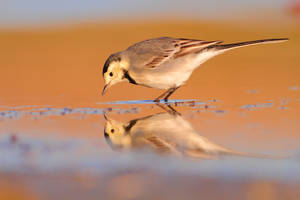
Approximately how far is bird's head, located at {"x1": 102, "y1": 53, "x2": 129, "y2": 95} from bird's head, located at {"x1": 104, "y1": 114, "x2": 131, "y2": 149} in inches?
80.3

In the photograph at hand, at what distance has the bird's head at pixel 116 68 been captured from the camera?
32.5 feet

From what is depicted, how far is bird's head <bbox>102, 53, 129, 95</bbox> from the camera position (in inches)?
390

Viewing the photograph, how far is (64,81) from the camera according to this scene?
45.5ft

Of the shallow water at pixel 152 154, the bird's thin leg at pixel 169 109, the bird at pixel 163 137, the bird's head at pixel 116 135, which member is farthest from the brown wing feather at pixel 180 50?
the bird's head at pixel 116 135

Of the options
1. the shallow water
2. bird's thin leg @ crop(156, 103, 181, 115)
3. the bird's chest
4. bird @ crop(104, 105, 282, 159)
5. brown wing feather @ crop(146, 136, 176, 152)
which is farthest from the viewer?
the bird's chest

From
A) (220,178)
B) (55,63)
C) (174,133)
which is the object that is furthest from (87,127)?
(55,63)

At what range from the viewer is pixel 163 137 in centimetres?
640

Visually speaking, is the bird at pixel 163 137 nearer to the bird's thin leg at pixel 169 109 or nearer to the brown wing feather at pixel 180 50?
the bird's thin leg at pixel 169 109

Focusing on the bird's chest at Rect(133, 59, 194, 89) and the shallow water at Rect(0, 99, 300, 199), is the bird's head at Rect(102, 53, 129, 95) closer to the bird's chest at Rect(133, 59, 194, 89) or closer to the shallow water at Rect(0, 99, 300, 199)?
the bird's chest at Rect(133, 59, 194, 89)

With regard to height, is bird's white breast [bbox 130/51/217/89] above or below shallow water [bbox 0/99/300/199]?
above

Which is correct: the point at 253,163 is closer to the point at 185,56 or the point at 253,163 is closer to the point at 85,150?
the point at 85,150

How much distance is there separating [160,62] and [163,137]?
3640 millimetres

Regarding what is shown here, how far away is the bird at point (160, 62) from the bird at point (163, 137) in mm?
1746

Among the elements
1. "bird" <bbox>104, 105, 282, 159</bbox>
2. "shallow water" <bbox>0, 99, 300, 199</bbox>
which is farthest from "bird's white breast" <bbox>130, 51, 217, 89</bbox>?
"bird" <bbox>104, 105, 282, 159</bbox>
